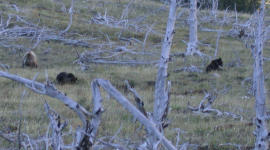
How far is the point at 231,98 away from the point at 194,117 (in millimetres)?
2236

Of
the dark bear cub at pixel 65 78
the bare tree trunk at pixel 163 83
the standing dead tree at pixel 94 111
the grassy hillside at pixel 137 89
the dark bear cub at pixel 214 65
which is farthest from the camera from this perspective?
the dark bear cub at pixel 214 65

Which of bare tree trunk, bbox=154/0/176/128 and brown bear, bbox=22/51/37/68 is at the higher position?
bare tree trunk, bbox=154/0/176/128

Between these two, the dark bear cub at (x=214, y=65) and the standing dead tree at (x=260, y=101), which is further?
the dark bear cub at (x=214, y=65)

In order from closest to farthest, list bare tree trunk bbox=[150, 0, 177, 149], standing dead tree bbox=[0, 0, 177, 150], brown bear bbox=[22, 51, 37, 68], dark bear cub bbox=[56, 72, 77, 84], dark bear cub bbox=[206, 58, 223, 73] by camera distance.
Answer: standing dead tree bbox=[0, 0, 177, 150] → bare tree trunk bbox=[150, 0, 177, 149] → dark bear cub bbox=[56, 72, 77, 84] → brown bear bbox=[22, 51, 37, 68] → dark bear cub bbox=[206, 58, 223, 73]

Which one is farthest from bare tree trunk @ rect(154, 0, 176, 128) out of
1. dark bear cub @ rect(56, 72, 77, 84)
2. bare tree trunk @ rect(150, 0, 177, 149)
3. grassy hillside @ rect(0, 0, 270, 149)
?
dark bear cub @ rect(56, 72, 77, 84)

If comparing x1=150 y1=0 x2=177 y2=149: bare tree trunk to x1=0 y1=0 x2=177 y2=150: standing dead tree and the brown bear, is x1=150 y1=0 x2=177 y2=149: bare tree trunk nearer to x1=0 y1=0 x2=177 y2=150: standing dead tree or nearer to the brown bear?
x1=0 y1=0 x2=177 y2=150: standing dead tree

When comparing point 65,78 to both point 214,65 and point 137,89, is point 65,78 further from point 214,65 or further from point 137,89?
point 214,65

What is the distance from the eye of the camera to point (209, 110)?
296 inches

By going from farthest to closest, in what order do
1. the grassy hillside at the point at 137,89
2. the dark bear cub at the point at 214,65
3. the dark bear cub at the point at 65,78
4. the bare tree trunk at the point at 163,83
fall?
the dark bear cub at the point at 214,65
the dark bear cub at the point at 65,78
the grassy hillside at the point at 137,89
the bare tree trunk at the point at 163,83

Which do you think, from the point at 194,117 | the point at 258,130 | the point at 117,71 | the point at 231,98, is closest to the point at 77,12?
the point at 117,71

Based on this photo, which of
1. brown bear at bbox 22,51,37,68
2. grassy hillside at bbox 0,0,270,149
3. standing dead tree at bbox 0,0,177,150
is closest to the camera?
standing dead tree at bbox 0,0,177,150

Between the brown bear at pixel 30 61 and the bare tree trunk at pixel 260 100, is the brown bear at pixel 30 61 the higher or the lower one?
the lower one

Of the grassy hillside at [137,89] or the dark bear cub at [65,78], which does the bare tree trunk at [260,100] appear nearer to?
the grassy hillside at [137,89]

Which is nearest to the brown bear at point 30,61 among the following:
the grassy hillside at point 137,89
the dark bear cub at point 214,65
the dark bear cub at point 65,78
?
the grassy hillside at point 137,89
